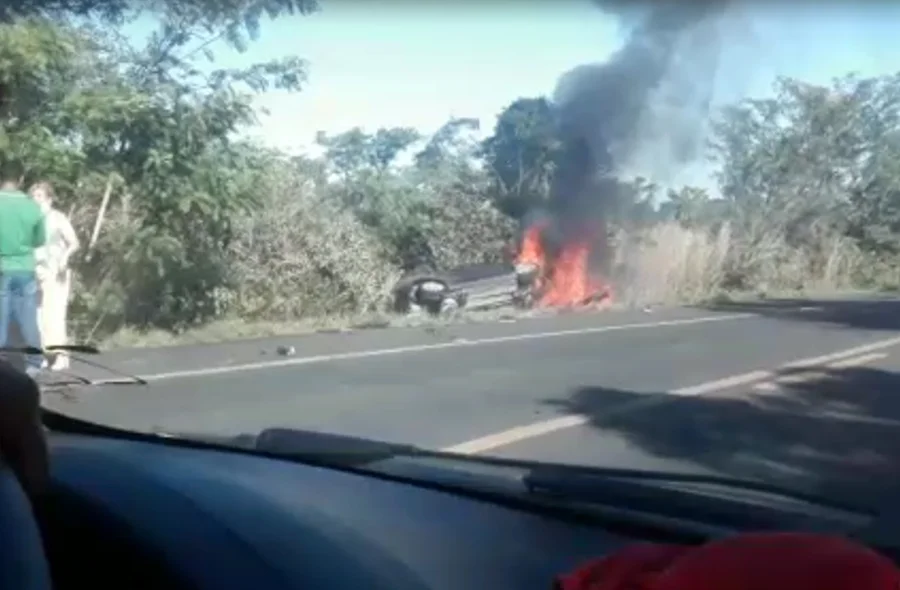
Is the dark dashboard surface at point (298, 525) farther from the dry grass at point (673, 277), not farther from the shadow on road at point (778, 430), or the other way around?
the dry grass at point (673, 277)

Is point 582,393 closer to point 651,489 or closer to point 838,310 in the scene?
point 651,489

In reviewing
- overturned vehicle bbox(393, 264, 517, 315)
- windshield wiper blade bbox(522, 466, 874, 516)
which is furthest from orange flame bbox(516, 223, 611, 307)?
windshield wiper blade bbox(522, 466, 874, 516)

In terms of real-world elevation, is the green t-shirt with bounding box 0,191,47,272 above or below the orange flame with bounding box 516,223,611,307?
above

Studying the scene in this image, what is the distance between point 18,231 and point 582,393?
146 inches

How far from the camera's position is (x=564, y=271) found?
15227 mm

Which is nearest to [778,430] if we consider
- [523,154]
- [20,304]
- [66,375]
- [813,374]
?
[813,374]

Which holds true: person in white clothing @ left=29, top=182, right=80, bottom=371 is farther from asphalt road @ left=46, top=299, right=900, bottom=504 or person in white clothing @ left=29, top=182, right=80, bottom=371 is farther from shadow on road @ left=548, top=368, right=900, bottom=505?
shadow on road @ left=548, top=368, right=900, bottom=505

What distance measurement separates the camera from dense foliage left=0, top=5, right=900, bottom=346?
11297mm

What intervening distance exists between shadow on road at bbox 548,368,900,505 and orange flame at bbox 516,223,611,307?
3977mm

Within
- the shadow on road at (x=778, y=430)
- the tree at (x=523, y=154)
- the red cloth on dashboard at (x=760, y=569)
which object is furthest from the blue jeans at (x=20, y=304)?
the red cloth on dashboard at (x=760, y=569)

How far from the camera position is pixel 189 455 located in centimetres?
279

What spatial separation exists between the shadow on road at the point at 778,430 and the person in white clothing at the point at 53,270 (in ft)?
12.4

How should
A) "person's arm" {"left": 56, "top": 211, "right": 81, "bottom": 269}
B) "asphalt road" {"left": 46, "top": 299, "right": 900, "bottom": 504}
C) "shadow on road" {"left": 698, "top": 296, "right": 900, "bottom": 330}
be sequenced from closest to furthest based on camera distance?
1. "asphalt road" {"left": 46, "top": 299, "right": 900, "bottom": 504}
2. "person's arm" {"left": 56, "top": 211, "right": 81, "bottom": 269}
3. "shadow on road" {"left": 698, "top": 296, "right": 900, "bottom": 330}

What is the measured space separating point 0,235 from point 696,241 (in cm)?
509
